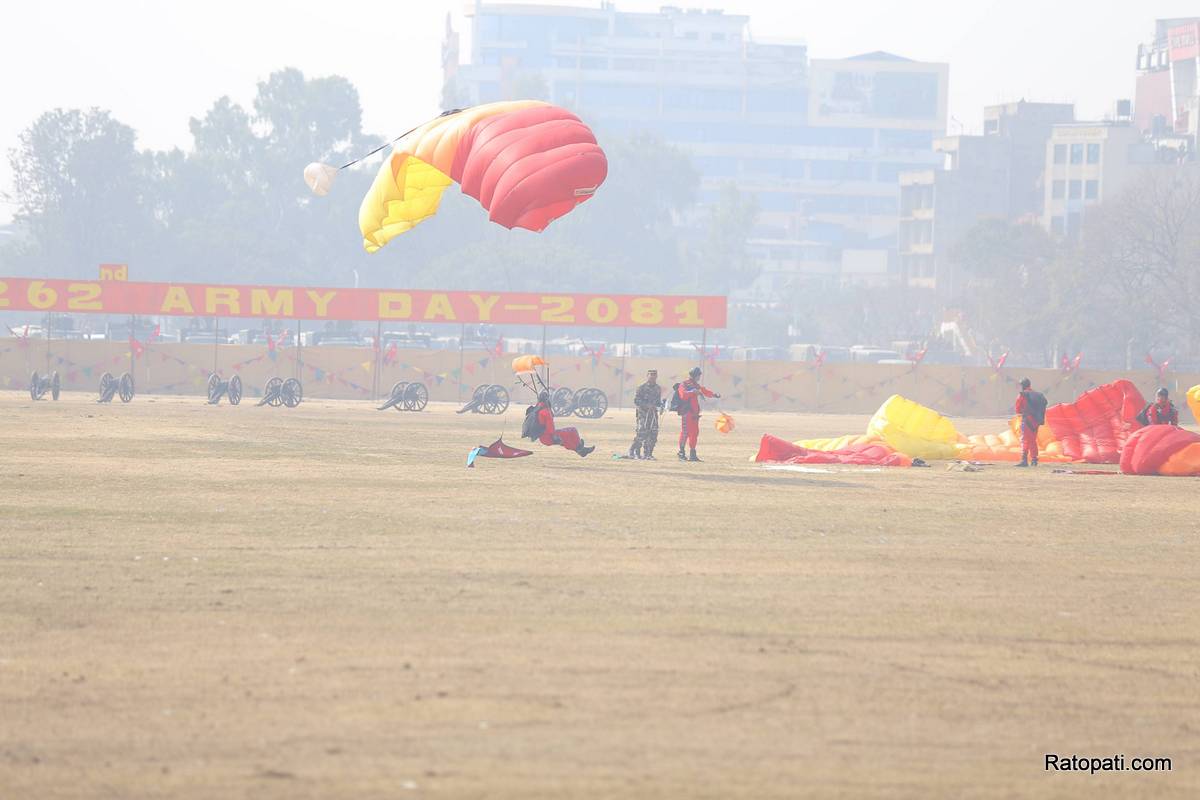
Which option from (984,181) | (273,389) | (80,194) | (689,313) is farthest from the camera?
(984,181)

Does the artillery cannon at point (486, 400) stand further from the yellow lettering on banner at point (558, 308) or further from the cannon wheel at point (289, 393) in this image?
the yellow lettering on banner at point (558, 308)

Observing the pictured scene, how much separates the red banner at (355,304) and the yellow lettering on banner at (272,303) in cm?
3

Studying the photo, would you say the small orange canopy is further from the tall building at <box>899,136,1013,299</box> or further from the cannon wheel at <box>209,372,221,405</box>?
the tall building at <box>899,136,1013,299</box>

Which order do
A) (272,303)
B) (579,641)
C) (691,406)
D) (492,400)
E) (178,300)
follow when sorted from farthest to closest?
(272,303) → (178,300) → (492,400) → (691,406) → (579,641)

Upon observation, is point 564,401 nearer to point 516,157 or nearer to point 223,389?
point 223,389

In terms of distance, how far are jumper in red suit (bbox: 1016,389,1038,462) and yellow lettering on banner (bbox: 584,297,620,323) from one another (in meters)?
28.0

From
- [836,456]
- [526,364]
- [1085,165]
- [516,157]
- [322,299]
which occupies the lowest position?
[836,456]

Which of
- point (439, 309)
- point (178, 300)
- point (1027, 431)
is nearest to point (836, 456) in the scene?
point (1027, 431)

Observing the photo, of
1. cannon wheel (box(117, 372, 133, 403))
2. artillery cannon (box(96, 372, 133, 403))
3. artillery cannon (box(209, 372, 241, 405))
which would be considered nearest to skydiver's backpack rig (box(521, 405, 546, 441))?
artillery cannon (box(209, 372, 241, 405))

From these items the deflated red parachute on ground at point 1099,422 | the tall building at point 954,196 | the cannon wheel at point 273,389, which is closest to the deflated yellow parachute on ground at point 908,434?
the deflated red parachute on ground at point 1099,422

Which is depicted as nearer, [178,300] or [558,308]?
[558,308]

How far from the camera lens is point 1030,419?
29.2 metres

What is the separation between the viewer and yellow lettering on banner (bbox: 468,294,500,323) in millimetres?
56219

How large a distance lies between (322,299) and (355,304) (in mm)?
1201
